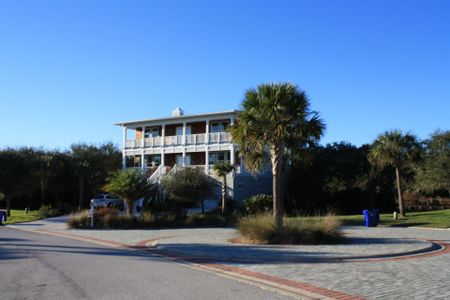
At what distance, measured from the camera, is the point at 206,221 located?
28922mm

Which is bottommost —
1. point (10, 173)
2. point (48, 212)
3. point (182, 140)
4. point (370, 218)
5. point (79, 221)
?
point (79, 221)

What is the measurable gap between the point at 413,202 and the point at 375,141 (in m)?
15.0

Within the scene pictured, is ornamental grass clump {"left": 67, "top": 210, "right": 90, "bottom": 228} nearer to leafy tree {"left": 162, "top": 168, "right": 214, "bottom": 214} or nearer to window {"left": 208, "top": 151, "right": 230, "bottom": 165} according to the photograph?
leafy tree {"left": 162, "top": 168, "right": 214, "bottom": 214}

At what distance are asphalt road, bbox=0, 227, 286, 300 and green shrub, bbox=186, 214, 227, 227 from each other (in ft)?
45.4

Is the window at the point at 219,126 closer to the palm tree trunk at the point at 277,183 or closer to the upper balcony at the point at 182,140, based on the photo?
the upper balcony at the point at 182,140

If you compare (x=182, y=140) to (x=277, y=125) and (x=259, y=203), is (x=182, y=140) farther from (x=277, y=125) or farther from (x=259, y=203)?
(x=277, y=125)

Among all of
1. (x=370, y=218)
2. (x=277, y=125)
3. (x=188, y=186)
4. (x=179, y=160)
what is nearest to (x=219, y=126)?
(x=179, y=160)

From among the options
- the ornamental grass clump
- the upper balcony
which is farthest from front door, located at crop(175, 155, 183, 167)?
the ornamental grass clump

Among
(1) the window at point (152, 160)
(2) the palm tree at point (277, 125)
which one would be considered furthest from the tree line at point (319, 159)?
(1) the window at point (152, 160)

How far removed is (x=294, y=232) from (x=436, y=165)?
68.4 ft

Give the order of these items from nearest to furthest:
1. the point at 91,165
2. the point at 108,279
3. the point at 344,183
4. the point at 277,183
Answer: the point at 108,279 < the point at 277,183 < the point at 344,183 < the point at 91,165

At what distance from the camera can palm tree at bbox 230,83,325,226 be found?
66.3ft

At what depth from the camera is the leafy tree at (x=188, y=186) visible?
3481 centimetres

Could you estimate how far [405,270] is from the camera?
10688mm
